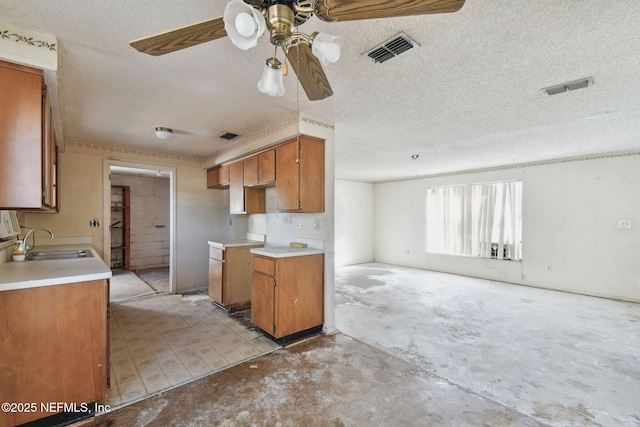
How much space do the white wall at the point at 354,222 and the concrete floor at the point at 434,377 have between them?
3.47 metres

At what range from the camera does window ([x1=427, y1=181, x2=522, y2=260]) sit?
5.61 metres

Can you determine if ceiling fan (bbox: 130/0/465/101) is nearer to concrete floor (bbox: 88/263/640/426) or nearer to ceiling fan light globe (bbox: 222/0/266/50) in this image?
ceiling fan light globe (bbox: 222/0/266/50)

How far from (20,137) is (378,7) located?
199 cm

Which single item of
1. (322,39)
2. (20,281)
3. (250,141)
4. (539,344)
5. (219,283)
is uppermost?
(250,141)

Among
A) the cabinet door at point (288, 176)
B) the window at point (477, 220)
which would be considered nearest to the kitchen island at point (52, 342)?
the cabinet door at point (288, 176)

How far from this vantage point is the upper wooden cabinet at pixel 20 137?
5.11ft

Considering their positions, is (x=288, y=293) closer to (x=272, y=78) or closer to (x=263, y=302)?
(x=263, y=302)

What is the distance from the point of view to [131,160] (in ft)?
14.2

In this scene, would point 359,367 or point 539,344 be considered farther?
point 539,344

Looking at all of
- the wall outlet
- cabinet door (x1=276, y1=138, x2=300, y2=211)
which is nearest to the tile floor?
cabinet door (x1=276, y1=138, x2=300, y2=211)

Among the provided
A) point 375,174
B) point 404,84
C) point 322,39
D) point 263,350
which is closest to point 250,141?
point 404,84

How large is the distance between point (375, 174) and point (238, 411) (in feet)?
18.6

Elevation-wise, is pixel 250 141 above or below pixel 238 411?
above

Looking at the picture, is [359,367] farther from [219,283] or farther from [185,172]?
[185,172]
